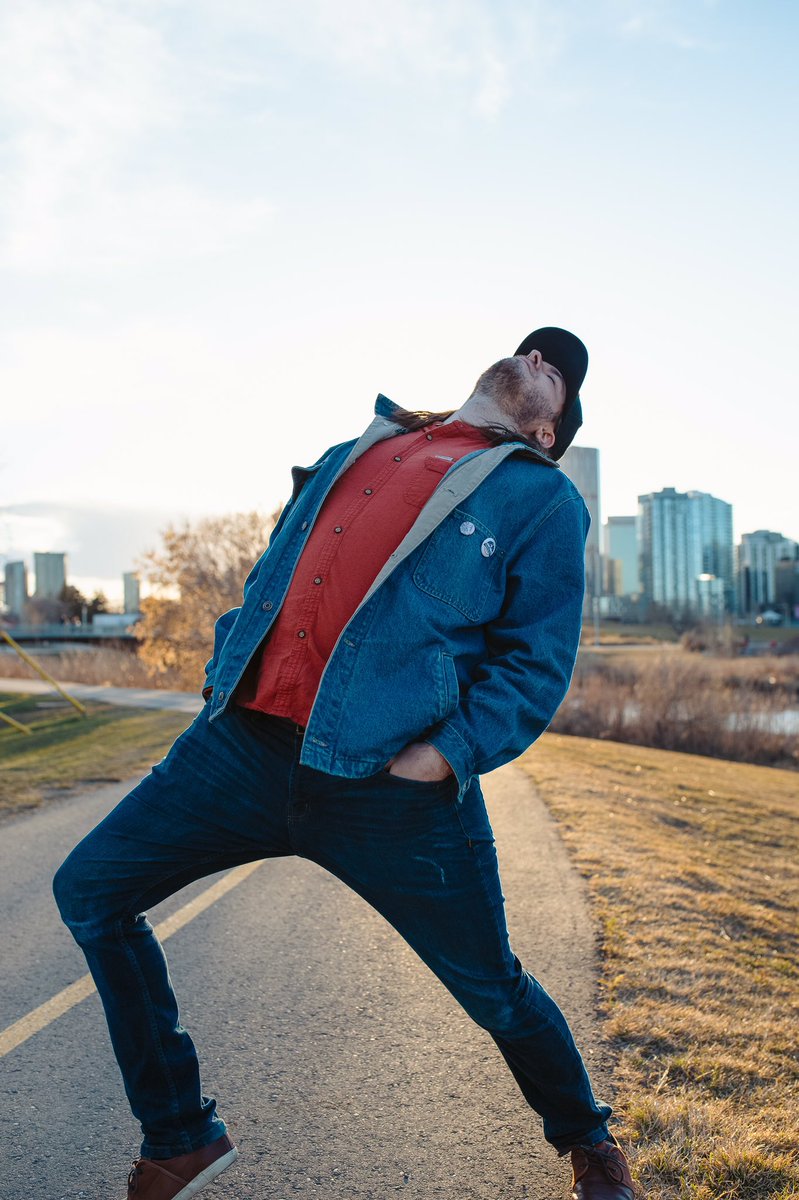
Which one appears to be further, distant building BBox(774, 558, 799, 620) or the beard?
distant building BBox(774, 558, 799, 620)

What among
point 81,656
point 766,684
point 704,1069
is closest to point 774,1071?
point 704,1069

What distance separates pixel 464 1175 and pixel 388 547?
182 centimetres

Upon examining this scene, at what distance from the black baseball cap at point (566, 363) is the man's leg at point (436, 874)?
1113mm

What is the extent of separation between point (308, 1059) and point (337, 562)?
207 centimetres

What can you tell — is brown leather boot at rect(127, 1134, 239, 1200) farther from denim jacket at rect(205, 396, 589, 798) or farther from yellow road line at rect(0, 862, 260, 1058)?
yellow road line at rect(0, 862, 260, 1058)

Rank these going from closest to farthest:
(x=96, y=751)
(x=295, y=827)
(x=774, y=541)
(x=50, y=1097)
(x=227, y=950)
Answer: (x=295, y=827) < (x=50, y=1097) < (x=227, y=950) < (x=96, y=751) < (x=774, y=541)

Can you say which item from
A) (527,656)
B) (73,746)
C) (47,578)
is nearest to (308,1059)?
(527,656)

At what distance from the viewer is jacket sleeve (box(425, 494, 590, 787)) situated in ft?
7.84

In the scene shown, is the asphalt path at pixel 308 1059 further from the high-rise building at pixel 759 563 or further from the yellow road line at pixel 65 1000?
the high-rise building at pixel 759 563

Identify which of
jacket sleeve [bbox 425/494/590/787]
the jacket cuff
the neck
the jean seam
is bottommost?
the jean seam

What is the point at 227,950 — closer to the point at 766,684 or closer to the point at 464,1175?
the point at 464,1175

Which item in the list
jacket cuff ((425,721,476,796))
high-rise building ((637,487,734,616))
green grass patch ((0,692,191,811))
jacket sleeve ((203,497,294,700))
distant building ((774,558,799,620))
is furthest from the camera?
high-rise building ((637,487,734,616))

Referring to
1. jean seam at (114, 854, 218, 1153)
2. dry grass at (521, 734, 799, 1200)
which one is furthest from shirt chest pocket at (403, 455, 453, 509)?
dry grass at (521, 734, 799, 1200)

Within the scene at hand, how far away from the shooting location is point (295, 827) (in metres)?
2.57
